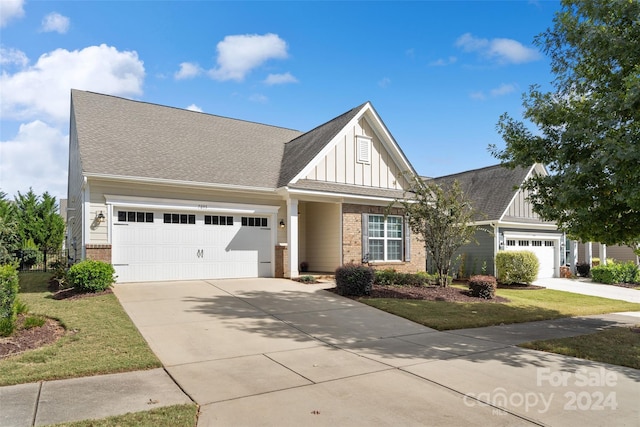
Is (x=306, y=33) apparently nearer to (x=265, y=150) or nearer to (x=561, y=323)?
(x=265, y=150)

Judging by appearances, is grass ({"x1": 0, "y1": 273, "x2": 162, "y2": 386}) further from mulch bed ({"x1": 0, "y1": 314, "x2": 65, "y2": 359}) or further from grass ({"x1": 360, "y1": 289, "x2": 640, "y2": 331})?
grass ({"x1": 360, "y1": 289, "x2": 640, "y2": 331})

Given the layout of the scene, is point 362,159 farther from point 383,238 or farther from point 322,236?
point 322,236

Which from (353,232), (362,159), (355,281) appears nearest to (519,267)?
(353,232)

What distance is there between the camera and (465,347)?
299 inches

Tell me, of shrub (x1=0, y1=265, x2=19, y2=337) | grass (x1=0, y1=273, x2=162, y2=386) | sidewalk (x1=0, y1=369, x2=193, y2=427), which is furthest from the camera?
shrub (x1=0, y1=265, x2=19, y2=337)

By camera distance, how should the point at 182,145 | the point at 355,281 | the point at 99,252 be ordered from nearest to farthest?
the point at 355,281 → the point at 99,252 → the point at 182,145

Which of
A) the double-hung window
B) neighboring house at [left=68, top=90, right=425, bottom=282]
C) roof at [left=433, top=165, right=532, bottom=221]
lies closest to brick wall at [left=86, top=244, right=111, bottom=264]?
neighboring house at [left=68, top=90, right=425, bottom=282]

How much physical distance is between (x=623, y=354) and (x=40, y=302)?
12.3 meters

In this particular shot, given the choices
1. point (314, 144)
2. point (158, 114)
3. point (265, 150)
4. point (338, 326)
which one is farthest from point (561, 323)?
point (158, 114)

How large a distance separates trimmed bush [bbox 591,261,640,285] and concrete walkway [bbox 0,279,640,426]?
A: 1391 centimetres

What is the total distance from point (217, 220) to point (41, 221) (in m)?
14.2

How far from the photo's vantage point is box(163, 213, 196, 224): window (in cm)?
1368

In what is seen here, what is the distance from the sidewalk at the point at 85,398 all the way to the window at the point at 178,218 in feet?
27.9

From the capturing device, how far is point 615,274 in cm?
2119
